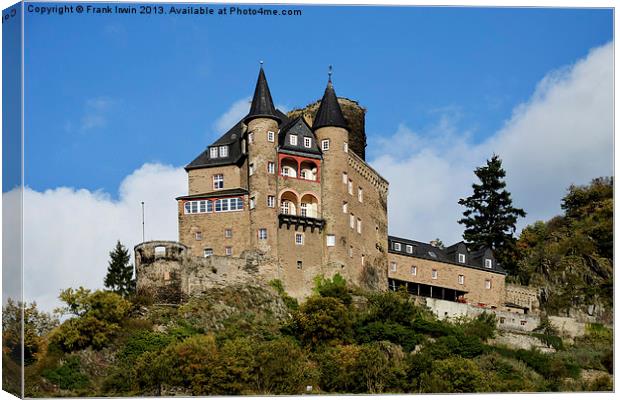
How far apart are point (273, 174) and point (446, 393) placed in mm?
18432

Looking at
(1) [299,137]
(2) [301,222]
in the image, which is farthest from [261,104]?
(2) [301,222]

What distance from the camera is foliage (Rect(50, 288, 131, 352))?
53.0 m

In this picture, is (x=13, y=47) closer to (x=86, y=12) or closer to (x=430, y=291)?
(x=86, y=12)

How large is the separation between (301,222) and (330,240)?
6.03 feet

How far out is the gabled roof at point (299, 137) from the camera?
2451 inches

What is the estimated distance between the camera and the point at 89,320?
5338cm

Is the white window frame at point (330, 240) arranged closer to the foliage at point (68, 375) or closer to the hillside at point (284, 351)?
the hillside at point (284, 351)

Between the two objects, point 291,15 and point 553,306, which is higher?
point 291,15

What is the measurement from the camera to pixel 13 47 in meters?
42.6

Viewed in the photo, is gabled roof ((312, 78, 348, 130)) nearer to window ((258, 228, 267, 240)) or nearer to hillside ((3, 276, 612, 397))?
window ((258, 228, 267, 240))

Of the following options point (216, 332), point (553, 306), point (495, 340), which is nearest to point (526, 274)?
point (553, 306)

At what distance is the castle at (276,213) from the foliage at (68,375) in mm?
6283

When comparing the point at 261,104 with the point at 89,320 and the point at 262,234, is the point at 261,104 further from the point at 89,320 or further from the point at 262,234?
the point at 89,320

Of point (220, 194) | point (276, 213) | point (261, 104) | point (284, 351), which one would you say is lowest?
point (284, 351)
